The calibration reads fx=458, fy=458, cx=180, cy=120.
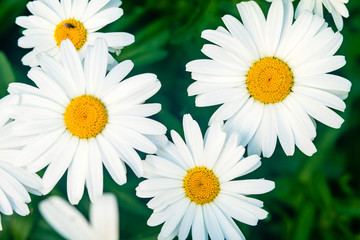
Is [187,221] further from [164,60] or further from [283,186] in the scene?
[164,60]

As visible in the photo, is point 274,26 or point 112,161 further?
point 274,26

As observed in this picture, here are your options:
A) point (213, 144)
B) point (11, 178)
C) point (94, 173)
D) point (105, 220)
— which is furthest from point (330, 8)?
point (11, 178)

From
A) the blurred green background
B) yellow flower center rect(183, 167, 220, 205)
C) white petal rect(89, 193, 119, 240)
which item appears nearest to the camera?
white petal rect(89, 193, 119, 240)

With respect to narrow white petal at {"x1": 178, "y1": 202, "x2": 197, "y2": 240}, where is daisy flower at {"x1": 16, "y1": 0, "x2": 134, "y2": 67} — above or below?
above

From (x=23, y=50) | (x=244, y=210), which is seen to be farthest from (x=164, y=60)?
(x=244, y=210)

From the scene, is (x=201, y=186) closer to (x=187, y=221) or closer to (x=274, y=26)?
(x=187, y=221)

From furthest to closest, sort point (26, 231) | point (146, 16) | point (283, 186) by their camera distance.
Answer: point (146, 16), point (283, 186), point (26, 231)

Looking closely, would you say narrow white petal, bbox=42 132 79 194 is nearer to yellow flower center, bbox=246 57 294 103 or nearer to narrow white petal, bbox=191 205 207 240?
narrow white petal, bbox=191 205 207 240

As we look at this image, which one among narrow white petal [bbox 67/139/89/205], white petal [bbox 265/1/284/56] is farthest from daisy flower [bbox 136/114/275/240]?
white petal [bbox 265/1/284/56]
